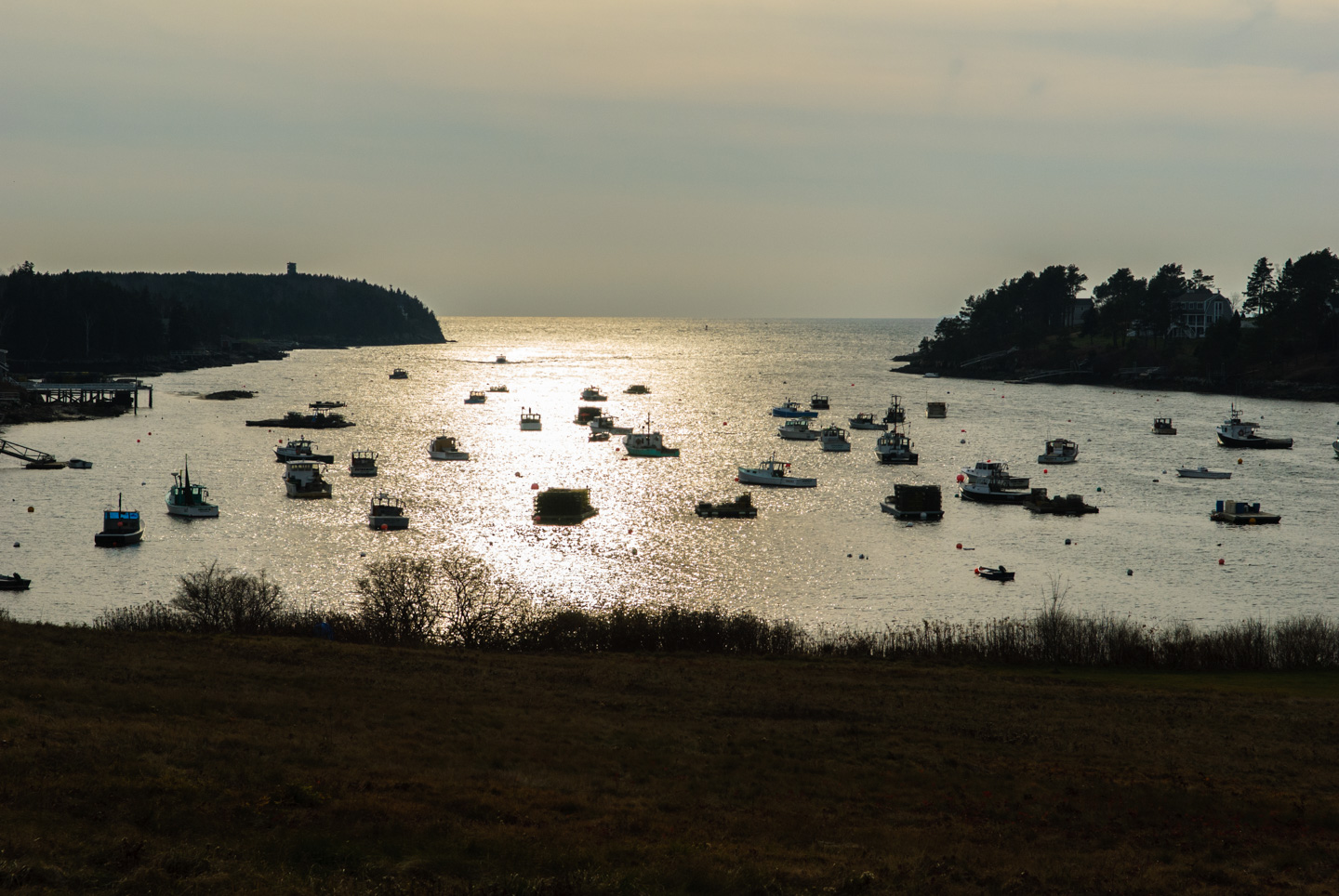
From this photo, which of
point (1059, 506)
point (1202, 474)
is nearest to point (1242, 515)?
point (1059, 506)

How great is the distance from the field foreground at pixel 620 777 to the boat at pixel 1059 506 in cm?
5429

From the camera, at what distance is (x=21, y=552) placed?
70500 millimetres

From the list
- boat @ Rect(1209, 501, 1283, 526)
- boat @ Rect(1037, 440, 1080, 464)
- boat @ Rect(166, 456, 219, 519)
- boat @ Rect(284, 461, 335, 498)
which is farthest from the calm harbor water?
boat @ Rect(284, 461, 335, 498)

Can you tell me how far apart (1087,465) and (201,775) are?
118391 millimetres

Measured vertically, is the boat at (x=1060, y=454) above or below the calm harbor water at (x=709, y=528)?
above

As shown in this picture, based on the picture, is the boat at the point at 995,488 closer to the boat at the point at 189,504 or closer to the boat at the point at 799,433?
the boat at the point at 799,433

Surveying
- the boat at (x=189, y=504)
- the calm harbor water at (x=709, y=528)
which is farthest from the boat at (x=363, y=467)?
the boat at (x=189, y=504)

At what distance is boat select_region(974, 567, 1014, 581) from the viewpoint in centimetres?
7025

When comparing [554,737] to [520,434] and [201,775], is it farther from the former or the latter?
[520,434]

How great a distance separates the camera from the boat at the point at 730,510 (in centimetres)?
9100

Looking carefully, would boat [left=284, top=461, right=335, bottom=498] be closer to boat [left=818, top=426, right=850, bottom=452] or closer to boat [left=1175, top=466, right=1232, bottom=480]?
boat [left=818, top=426, right=850, bottom=452]

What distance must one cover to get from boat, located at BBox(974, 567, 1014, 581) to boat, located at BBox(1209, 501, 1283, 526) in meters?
30.3

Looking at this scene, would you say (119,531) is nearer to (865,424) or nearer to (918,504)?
(918,504)

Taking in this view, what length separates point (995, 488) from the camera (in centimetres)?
10175
